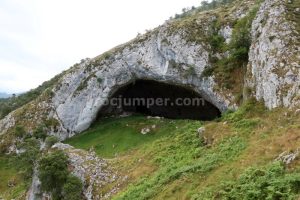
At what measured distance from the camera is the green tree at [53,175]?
3572 centimetres

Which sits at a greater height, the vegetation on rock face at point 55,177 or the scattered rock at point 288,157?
the scattered rock at point 288,157

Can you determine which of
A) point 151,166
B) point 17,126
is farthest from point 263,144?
point 17,126

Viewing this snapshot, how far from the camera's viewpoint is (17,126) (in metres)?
61.0

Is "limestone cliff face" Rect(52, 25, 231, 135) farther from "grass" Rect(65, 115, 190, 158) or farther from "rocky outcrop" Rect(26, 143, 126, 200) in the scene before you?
"rocky outcrop" Rect(26, 143, 126, 200)

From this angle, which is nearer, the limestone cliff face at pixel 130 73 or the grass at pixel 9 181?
the limestone cliff face at pixel 130 73

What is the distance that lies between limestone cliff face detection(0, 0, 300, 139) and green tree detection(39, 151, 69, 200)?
18.1 meters

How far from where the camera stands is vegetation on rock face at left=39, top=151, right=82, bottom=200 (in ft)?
114

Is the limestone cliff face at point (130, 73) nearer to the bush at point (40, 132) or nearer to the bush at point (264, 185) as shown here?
the bush at point (40, 132)

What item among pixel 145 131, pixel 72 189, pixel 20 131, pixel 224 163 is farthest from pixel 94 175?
pixel 20 131

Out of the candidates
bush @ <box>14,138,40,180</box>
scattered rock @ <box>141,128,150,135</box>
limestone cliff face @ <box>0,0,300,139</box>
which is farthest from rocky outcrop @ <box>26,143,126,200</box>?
limestone cliff face @ <box>0,0,300,139</box>

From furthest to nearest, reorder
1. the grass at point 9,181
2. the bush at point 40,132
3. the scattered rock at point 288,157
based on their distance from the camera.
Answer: the bush at point 40,132 < the grass at point 9,181 < the scattered rock at point 288,157

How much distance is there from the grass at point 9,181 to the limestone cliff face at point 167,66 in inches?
262

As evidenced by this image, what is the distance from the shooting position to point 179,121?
164ft

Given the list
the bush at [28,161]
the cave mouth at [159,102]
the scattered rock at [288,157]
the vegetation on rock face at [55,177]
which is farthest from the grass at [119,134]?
the scattered rock at [288,157]
